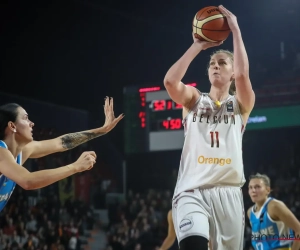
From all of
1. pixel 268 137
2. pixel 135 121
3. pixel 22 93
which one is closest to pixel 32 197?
pixel 22 93

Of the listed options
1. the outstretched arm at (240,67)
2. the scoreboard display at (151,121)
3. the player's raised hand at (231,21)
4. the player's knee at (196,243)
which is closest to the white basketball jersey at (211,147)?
the outstretched arm at (240,67)

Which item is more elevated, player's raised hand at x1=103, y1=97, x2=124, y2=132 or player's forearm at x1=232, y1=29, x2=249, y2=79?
player's forearm at x1=232, y1=29, x2=249, y2=79

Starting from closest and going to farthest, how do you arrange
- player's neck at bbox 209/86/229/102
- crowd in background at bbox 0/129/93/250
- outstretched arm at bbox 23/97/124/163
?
player's neck at bbox 209/86/229/102, outstretched arm at bbox 23/97/124/163, crowd in background at bbox 0/129/93/250

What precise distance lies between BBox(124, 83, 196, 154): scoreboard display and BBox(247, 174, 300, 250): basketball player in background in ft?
21.0

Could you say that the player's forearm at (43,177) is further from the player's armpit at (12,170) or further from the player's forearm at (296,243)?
the player's forearm at (296,243)

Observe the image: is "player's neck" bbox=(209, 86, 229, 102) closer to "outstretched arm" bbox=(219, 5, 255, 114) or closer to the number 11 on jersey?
"outstretched arm" bbox=(219, 5, 255, 114)

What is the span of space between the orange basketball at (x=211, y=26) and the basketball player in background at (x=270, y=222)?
281cm

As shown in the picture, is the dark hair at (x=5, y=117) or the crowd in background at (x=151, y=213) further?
the crowd in background at (x=151, y=213)

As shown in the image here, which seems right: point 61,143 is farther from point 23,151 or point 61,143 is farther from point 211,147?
point 211,147

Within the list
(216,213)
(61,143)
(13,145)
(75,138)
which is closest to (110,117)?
(75,138)

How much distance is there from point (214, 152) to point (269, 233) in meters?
2.80

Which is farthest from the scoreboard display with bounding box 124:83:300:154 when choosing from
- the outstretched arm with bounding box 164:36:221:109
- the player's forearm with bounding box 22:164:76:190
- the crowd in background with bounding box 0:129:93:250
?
the player's forearm with bounding box 22:164:76:190

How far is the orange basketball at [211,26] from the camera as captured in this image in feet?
13.3

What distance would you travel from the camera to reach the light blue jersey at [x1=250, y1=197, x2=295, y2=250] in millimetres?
6383
